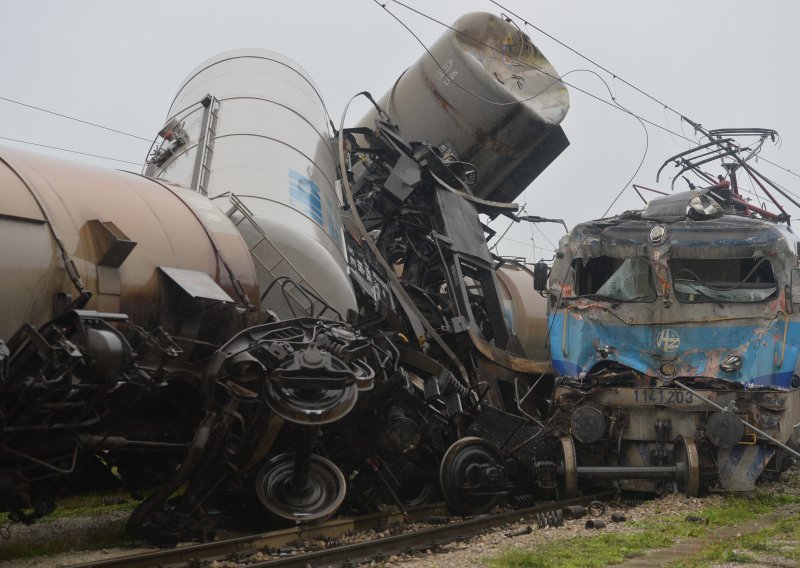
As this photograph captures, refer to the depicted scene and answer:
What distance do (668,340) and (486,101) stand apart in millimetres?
5293

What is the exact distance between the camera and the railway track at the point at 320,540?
19.7ft

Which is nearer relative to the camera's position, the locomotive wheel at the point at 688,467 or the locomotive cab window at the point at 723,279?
the locomotive wheel at the point at 688,467

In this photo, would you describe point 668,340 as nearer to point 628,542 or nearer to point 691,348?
point 691,348

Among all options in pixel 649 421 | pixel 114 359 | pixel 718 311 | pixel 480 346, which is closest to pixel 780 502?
pixel 649 421

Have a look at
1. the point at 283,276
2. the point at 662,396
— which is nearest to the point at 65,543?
the point at 283,276

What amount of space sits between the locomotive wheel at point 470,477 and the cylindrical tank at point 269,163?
1893 millimetres

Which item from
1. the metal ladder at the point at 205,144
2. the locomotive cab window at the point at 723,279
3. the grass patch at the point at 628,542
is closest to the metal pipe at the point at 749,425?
the grass patch at the point at 628,542

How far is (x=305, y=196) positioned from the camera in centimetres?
1005

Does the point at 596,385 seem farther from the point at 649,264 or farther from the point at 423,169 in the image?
the point at 423,169

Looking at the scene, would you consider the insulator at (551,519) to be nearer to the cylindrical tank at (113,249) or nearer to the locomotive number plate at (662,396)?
the locomotive number plate at (662,396)

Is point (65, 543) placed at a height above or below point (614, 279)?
below

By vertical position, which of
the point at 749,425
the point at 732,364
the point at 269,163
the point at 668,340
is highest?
the point at 269,163

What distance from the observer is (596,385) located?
1048 cm

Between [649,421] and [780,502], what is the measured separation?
1.53 meters
